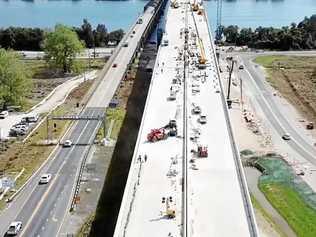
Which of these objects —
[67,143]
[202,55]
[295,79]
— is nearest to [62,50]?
[202,55]

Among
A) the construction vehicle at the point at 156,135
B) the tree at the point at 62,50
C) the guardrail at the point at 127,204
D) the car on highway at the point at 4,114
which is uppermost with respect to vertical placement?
the tree at the point at 62,50

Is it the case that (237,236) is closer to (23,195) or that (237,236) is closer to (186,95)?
(23,195)

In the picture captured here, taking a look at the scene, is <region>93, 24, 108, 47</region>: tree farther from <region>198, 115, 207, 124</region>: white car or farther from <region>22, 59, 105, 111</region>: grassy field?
<region>198, 115, 207, 124</region>: white car

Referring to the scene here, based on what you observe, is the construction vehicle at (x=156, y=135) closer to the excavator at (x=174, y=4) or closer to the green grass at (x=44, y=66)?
the green grass at (x=44, y=66)

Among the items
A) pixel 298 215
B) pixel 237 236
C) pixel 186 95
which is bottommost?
pixel 298 215

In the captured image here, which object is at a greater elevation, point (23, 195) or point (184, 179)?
point (184, 179)

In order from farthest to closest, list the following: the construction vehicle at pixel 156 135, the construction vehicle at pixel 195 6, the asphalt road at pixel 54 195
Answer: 1. the construction vehicle at pixel 195 6
2. the construction vehicle at pixel 156 135
3. the asphalt road at pixel 54 195

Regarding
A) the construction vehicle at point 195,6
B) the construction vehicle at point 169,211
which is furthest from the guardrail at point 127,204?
the construction vehicle at point 195,6

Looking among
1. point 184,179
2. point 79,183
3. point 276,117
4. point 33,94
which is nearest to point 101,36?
point 33,94
